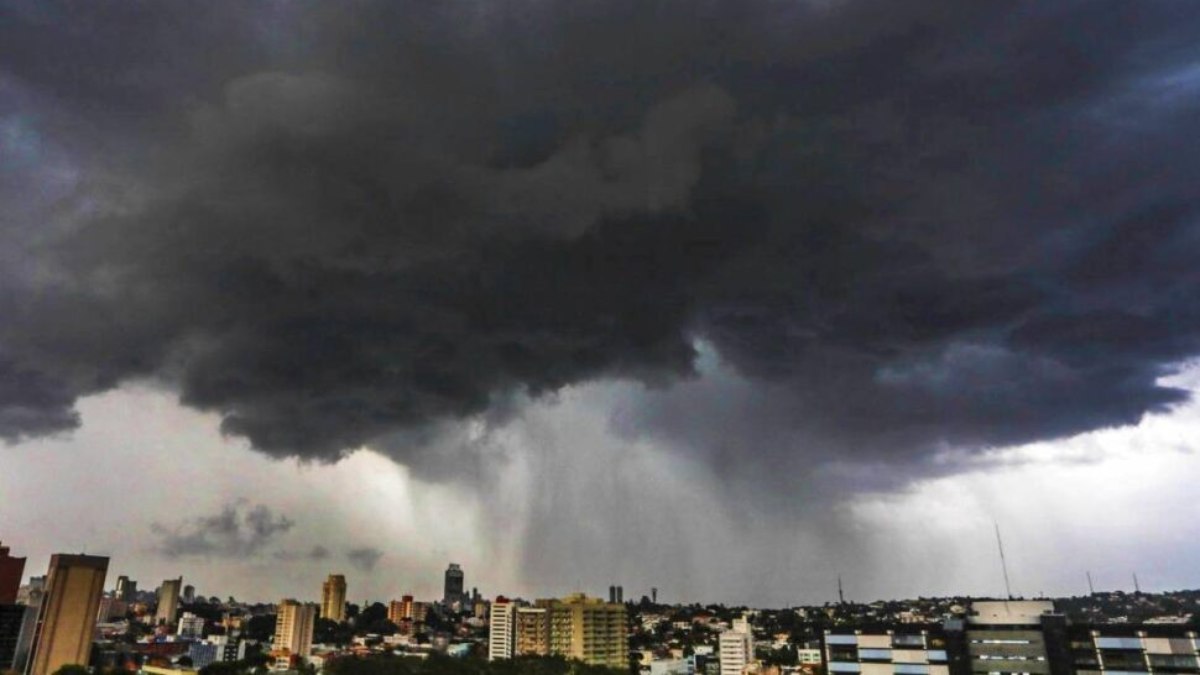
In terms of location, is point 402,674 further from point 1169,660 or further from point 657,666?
point 1169,660

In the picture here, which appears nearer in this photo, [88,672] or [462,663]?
[88,672]

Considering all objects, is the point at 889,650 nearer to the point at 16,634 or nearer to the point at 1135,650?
the point at 1135,650

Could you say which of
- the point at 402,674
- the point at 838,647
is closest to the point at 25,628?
the point at 402,674

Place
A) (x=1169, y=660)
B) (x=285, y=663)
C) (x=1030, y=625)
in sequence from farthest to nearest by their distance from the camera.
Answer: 1. (x=285, y=663)
2. (x=1030, y=625)
3. (x=1169, y=660)

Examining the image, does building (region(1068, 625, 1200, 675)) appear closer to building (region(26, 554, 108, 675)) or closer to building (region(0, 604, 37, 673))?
building (region(26, 554, 108, 675))

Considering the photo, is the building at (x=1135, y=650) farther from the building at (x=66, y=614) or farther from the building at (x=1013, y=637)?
the building at (x=66, y=614)

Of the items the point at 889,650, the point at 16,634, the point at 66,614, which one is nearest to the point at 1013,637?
the point at 889,650
